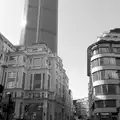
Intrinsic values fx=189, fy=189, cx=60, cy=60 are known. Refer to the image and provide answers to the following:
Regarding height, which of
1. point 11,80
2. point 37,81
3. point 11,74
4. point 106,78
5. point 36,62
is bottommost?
point 106,78

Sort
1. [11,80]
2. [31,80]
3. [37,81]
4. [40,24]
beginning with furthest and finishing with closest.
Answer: [40,24], [31,80], [37,81], [11,80]

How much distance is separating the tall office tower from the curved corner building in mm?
102408

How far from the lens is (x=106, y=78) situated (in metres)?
58.0

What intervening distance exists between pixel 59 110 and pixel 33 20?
10292cm

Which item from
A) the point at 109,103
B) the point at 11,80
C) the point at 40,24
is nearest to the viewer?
the point at 109,103

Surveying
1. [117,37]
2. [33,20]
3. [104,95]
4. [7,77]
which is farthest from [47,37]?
[104,95]

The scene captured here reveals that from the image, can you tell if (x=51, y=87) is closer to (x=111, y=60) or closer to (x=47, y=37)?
(x=111, y=60)

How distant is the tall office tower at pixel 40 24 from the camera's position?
6491 inches

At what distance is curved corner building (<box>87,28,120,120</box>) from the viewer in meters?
55.2

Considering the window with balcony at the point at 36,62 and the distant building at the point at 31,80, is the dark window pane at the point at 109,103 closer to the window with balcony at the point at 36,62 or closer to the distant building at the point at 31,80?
the distant building at the point at 31,80

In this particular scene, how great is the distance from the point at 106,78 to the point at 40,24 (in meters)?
121

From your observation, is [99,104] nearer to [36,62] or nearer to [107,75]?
[107,75]

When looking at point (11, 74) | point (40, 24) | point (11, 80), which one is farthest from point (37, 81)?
point (40, 24)

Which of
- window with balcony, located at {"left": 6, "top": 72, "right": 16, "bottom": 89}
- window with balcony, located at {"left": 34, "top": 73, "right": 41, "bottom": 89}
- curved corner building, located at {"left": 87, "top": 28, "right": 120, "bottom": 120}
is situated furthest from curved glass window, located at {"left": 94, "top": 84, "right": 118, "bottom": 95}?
window with balcony, located at {"left": 6, "top": 72, "right": 16, "bottom": 89}
